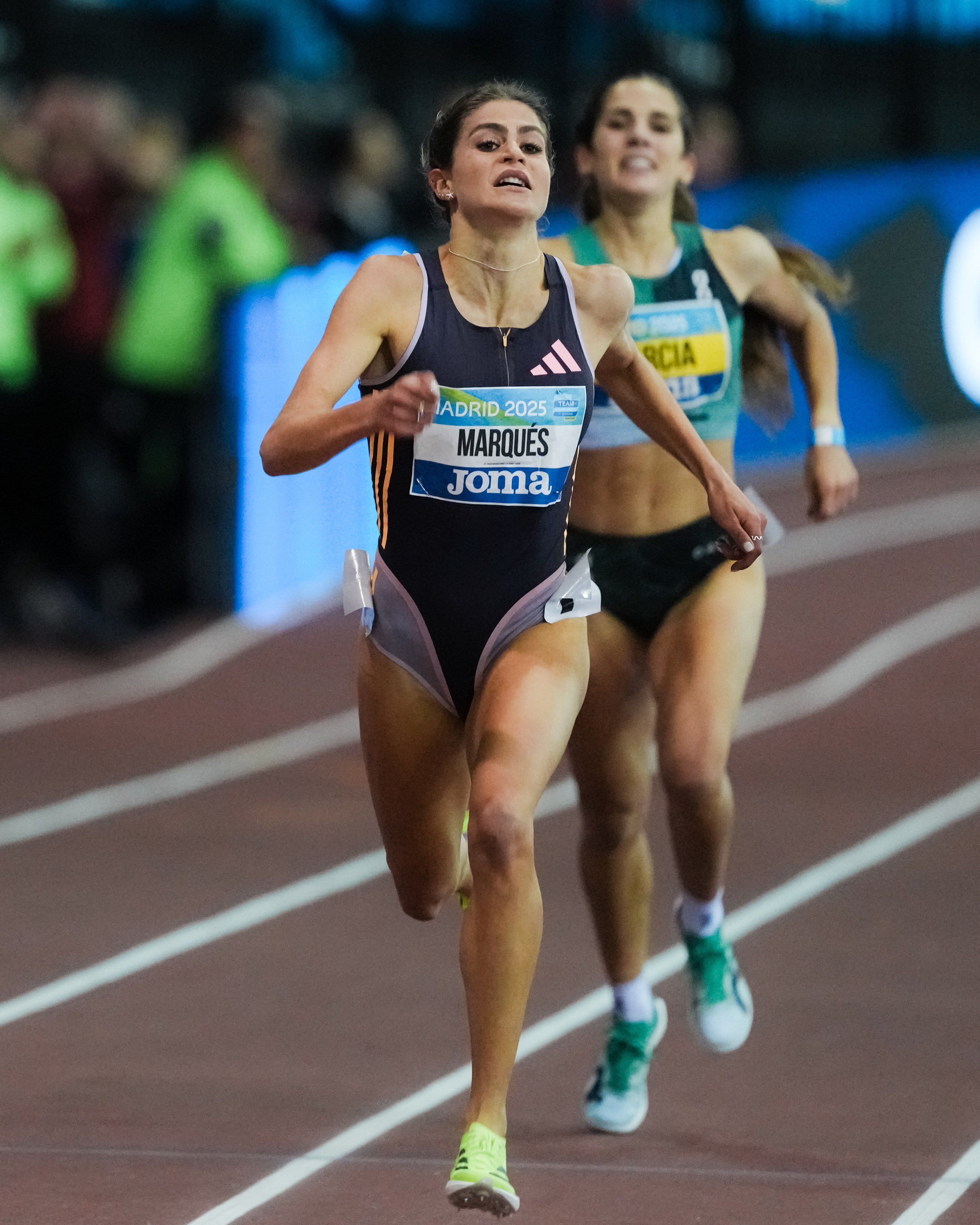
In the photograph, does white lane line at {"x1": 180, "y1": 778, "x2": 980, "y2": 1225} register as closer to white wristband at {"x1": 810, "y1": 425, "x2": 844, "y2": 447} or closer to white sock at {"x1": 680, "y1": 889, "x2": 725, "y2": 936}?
white sock at {"x1": 680, "y1": 889, "x2": 725, "y2": 936}

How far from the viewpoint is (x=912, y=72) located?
59.6 feet

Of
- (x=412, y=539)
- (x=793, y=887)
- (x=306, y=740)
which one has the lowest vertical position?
(x=306, y=740)

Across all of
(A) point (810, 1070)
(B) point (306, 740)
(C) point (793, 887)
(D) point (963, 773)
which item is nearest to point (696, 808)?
(A) point (810, 1070)

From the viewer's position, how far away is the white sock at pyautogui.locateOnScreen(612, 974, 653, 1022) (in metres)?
5.91

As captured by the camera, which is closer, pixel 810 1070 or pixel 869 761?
pixel 810 1070

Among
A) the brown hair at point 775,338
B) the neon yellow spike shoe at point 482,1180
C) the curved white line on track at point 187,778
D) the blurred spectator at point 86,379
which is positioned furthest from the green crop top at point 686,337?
the blurred spectator at point 86,379

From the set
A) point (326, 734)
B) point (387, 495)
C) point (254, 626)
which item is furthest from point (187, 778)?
point (387, 495)

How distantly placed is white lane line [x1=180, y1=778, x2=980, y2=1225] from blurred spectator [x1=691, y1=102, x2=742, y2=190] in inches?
265

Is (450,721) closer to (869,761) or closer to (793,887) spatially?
(793,887)

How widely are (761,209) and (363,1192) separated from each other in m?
11.3

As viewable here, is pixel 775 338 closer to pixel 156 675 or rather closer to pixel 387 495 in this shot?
pixel 387 495

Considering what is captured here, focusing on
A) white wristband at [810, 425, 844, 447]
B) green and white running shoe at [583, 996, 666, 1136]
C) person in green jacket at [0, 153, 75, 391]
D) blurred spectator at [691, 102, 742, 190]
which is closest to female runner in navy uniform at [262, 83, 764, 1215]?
green and white running shoe at [583, 996, 666, 1136]

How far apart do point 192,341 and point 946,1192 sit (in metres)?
8.60

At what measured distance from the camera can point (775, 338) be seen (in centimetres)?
642
